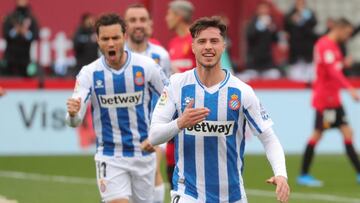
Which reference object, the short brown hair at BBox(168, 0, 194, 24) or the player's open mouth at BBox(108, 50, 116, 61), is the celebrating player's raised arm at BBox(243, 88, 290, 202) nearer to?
the player's open mouth at BBox(108, 50, 116, 61)

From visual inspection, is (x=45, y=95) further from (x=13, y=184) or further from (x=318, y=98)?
(x=318, y=98)

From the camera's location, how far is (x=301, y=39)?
2567 centimetres

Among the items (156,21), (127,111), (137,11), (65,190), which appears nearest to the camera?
(127,111)

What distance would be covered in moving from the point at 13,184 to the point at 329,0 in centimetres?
1510

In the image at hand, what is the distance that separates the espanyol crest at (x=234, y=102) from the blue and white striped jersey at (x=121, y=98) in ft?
7.29

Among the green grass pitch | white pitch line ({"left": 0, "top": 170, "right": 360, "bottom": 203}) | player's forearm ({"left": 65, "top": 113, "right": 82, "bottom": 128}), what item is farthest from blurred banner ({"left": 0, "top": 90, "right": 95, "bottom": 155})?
player's forearm ({"left": 65, "top": 113, "right": 82, "bottom": 128})

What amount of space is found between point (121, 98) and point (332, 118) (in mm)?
6876

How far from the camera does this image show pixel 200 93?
891cm

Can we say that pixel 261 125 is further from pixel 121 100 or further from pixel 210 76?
pixel 121 100

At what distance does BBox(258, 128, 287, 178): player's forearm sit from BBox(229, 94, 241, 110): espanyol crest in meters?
0.30

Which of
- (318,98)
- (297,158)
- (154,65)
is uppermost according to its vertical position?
(154,65)

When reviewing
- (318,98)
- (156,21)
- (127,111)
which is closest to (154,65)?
(127,111)

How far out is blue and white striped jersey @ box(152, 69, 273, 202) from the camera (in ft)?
29.2

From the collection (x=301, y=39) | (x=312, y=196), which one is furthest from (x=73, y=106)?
(x=301, y=39)
